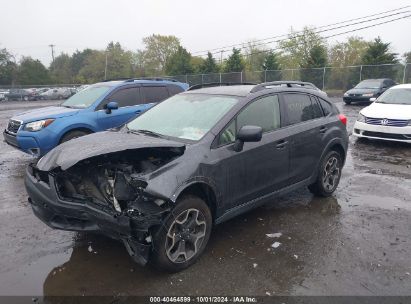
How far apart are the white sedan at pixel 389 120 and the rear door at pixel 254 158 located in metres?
5.47

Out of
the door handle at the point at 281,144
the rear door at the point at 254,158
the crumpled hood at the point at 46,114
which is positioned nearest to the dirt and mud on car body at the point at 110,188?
the rear door at the point at 254,158

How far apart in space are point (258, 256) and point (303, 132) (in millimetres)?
Result: 1892

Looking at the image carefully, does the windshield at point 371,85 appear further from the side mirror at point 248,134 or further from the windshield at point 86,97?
the side mirror at point 248,134

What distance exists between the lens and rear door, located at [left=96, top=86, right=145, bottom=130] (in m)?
7.88

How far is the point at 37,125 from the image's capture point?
24.0ft

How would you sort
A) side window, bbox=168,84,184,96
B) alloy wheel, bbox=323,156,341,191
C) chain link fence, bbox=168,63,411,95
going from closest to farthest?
alloy wheel, bbox=323,156,341,191, side window, bbox=168,84,184,96, chain link fence, bbox=168,63,411,95

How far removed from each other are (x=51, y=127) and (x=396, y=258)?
20.8ft

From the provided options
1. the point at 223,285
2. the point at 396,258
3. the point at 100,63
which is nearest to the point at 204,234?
the point at 223,285

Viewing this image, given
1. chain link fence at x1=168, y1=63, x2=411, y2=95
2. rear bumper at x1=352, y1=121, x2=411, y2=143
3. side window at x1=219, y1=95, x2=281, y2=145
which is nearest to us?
side window at x1=219, y1=95, x2=281, y2=145

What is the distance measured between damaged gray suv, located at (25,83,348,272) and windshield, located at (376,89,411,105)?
20.6 ft

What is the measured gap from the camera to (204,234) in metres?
3.79

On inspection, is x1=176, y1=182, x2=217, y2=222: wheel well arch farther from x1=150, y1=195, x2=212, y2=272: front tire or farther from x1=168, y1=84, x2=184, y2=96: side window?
x1=168, y1=84, x2=184, y2=96: side window

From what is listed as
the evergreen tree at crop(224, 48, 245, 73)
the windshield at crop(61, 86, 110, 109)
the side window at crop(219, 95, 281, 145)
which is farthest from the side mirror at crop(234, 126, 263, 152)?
the evergreen tree at crop(224, 48, 245, 73)

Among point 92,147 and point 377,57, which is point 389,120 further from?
point 377,57
